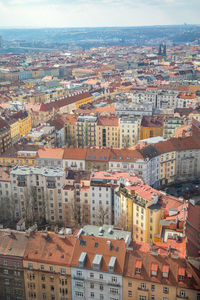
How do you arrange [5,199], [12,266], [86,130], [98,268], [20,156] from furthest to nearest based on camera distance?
[86,130] < [20,156] < [5,199] < [12,266] < [98,268]

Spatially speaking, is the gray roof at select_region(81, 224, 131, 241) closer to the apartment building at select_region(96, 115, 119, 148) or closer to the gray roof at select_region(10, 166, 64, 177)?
the gray roof at select_region(10, 166, 64, 177)

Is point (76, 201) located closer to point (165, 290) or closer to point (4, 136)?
point (165, 290)

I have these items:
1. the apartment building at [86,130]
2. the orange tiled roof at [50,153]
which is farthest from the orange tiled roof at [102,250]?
the apartment building at [86,130]

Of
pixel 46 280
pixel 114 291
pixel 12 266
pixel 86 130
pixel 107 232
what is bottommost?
pixel 46 280

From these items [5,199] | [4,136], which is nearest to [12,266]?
[5,199]

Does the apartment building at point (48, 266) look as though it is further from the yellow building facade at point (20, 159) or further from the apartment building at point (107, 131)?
the apartment building at point (107, 131)
